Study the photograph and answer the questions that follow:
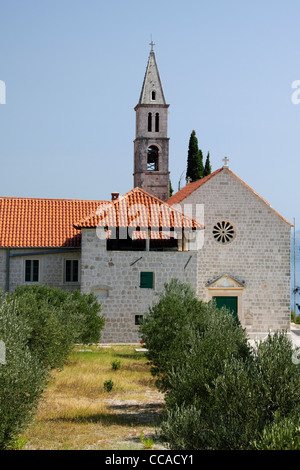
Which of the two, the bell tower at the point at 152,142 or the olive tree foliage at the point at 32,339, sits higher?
the bell tower at the point at 152,142

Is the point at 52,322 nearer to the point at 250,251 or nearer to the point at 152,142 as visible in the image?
the point at 250,251

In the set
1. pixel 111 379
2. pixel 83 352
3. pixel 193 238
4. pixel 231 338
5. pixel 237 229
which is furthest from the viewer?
pixel 237 229

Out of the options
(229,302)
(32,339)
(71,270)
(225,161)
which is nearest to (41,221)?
(71,270)

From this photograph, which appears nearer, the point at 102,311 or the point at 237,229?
the point at 102,311

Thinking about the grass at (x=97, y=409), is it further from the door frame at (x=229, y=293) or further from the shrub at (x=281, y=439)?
the door frame at (x=229, y=293)

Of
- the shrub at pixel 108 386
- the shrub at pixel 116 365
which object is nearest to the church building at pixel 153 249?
the shrub at pixel 116 365

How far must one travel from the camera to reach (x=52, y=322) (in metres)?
16.5

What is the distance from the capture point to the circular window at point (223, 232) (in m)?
27.9

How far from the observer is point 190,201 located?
27.9 meters

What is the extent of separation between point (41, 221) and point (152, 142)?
25.8ft

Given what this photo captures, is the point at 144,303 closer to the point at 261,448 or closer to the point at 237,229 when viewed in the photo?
the point at 237,229

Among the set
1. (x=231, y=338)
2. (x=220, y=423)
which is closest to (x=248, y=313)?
(x=231, y=338)

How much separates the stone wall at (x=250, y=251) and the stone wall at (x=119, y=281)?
12.3 ft

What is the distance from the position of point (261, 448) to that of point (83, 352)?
1570 cm
